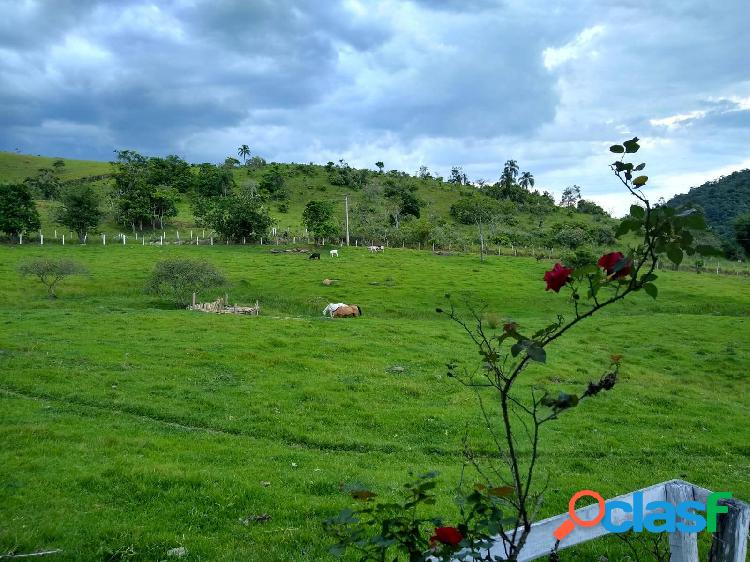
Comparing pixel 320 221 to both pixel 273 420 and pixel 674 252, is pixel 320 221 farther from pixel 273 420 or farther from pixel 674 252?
pixel 674 252

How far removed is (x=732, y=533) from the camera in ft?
13.6

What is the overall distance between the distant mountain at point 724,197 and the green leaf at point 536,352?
12116 cm

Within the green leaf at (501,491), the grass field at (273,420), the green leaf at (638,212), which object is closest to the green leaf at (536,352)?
the green leaf at (501,491)

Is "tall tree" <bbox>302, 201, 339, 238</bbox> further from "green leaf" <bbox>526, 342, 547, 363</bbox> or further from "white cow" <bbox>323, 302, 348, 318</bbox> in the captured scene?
"green leaf" <bbox>526, 342, 547, 363</bbox>

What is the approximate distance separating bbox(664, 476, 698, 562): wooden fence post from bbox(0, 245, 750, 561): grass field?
2.32 meters

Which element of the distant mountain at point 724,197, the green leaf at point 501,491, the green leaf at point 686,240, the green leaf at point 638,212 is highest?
the distant mountain at point 724,197

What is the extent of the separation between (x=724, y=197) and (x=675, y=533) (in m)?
159

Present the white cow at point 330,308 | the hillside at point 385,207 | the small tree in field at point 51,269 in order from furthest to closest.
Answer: the hillside at point 385,207 → the small tree in field at point 51,269 → the white cow at point 330,308

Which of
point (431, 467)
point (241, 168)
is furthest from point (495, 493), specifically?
point (241, 168)

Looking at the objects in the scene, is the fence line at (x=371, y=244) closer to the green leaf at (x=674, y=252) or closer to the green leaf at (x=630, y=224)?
the green leaf at (x=630, y=224)

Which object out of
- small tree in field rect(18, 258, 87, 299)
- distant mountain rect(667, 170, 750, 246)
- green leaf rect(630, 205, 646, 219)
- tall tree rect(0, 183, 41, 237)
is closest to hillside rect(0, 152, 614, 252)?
tall tree rect(0, 183, 41, 237)

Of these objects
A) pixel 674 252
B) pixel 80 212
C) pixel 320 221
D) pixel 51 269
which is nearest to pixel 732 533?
pixel 674 252

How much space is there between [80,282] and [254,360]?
29.7 m

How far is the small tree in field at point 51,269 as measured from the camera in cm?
3856
